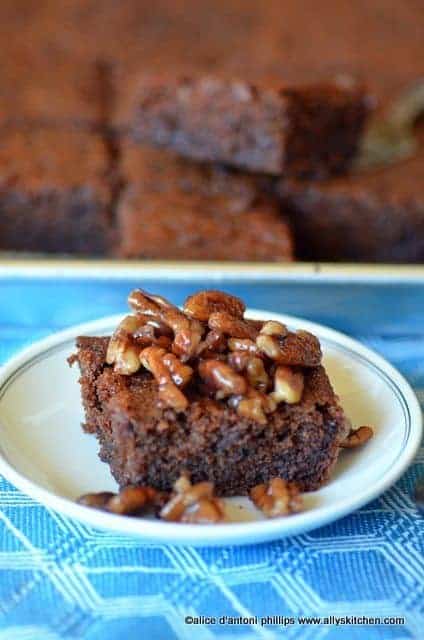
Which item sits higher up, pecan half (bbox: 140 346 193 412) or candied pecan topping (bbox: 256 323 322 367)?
candied pecan topping (bbox: 256 323 322 367)

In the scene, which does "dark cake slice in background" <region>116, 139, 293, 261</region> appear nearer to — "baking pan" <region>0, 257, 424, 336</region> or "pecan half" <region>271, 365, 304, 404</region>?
"baking pan" <region>0, 257, 424, 336</region>

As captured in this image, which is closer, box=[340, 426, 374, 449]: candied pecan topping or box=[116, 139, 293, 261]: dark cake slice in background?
box=[340, 426, 374, 449]: candied pecan topping

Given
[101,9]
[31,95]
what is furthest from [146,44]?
[31,95]

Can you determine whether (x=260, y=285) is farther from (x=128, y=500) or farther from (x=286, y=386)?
(x=128, y=500)

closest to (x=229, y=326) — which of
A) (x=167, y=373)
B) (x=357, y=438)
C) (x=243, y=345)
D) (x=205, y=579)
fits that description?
(x=243, y=345)

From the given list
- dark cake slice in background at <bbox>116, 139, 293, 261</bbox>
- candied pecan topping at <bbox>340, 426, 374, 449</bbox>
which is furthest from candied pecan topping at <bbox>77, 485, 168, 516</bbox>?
dark cake slice in background at <bbox>116, 139, 293, 261</bbox>

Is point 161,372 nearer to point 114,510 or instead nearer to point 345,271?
point 114,510

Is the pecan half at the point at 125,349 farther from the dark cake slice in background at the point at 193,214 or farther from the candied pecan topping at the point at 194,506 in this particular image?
the dark cake slice in background at the point at 193,214
